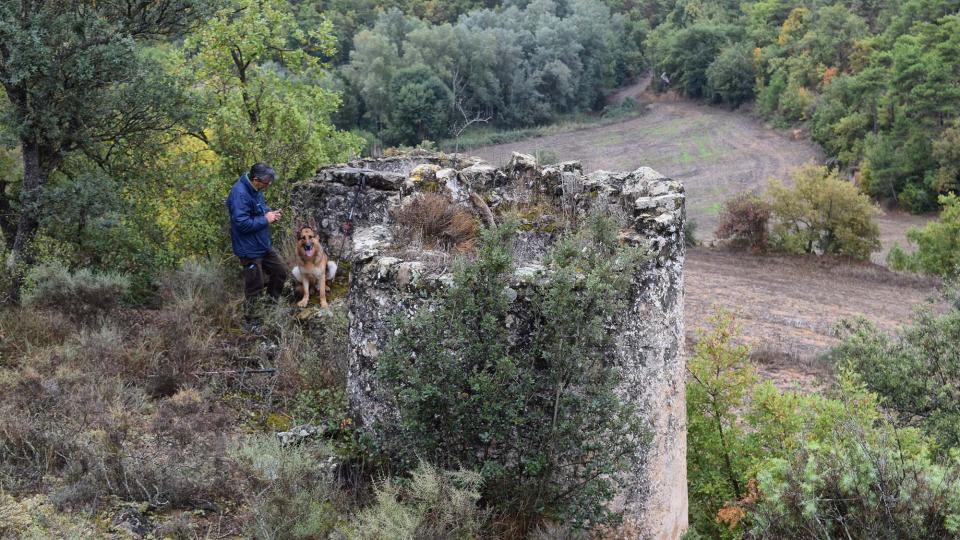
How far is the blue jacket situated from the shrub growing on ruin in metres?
25.0

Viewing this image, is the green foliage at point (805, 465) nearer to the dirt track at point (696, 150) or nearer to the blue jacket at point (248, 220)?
the blue jacket at point (248, 220)

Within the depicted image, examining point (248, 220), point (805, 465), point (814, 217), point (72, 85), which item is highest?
point (72, 85)

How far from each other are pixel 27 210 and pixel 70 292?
1283 millimetres

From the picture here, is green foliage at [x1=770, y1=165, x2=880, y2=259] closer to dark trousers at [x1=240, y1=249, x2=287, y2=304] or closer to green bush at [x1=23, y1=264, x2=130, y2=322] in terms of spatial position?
dark trousers at [x1=240, y1=249, x2=287, y2=304]

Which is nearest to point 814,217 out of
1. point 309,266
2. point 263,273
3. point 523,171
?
point 523,171

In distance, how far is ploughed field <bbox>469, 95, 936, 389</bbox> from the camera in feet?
68.1

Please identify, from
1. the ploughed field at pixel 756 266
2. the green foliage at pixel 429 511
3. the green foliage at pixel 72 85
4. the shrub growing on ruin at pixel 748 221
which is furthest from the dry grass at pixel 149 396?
the shrub growing on ruin at pixel 748 221

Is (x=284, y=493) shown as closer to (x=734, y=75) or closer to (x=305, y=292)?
(x=305, y=292)

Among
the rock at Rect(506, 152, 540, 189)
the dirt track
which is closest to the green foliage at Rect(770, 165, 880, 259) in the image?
the dirt track

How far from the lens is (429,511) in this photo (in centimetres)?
523

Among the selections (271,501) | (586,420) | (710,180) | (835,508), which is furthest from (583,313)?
(710,180)

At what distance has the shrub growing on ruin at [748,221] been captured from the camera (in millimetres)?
30016

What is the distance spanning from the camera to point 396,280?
6.06 meters

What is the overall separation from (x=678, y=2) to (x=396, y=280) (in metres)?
86.4
